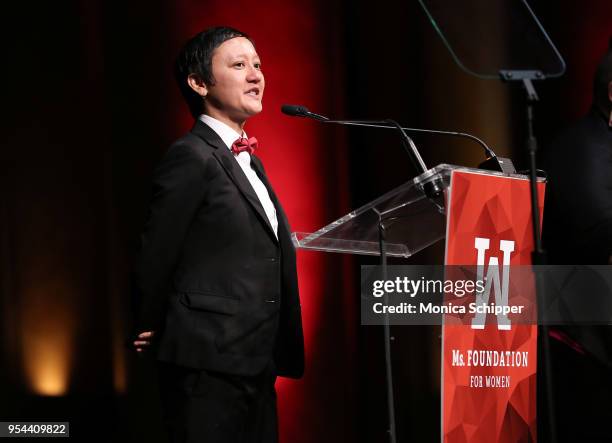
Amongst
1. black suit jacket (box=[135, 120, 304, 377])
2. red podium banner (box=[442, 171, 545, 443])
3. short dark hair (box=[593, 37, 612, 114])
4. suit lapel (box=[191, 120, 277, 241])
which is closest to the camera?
red podium banner (box=[442, 171, 545, 443])

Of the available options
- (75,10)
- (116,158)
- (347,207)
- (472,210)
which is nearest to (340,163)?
(347,207)

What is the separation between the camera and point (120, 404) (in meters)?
3.89

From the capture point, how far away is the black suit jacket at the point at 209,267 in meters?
2.38

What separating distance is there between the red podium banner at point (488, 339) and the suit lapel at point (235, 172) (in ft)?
2.00

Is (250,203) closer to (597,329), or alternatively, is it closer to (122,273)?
(597,329)

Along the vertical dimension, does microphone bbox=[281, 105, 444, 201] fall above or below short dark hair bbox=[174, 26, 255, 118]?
below

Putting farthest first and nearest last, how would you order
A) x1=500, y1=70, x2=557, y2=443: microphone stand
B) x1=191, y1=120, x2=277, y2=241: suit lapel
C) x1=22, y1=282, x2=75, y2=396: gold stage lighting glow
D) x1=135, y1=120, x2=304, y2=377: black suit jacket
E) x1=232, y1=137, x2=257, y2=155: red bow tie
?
x1=22, y1=282, x2=75, y2=396: gold stage lighting glow
x1=232, y1=137, x2=257, y2=155: red bow tie
x1=191, y1=120, x2=277, y2=241: suit lapel
x1=135, y1=120, x2=304, y2=377: black suit jacket
x1=500, y1=70, x2=557, y2=443: microphone stand

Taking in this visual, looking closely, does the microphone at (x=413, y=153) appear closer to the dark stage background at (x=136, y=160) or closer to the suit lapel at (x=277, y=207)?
the suit lapel at (x=277, y=207)

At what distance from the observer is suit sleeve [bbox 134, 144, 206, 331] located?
7.87ft

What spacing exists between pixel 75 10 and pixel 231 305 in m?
2.13

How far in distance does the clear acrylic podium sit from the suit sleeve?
0.34 metres

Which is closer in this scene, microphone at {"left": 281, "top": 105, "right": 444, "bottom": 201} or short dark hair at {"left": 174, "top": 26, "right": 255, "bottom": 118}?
microphone at {"left": 281, "top": 105, "right": 444, "bottom": 201}

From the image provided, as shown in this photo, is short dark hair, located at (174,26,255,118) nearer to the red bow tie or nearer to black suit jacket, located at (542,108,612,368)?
the red bow tie

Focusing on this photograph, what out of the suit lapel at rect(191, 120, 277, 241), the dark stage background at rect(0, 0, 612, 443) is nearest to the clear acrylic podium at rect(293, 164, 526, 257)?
the suit lapel at rect(191, 120, 277, 241)
